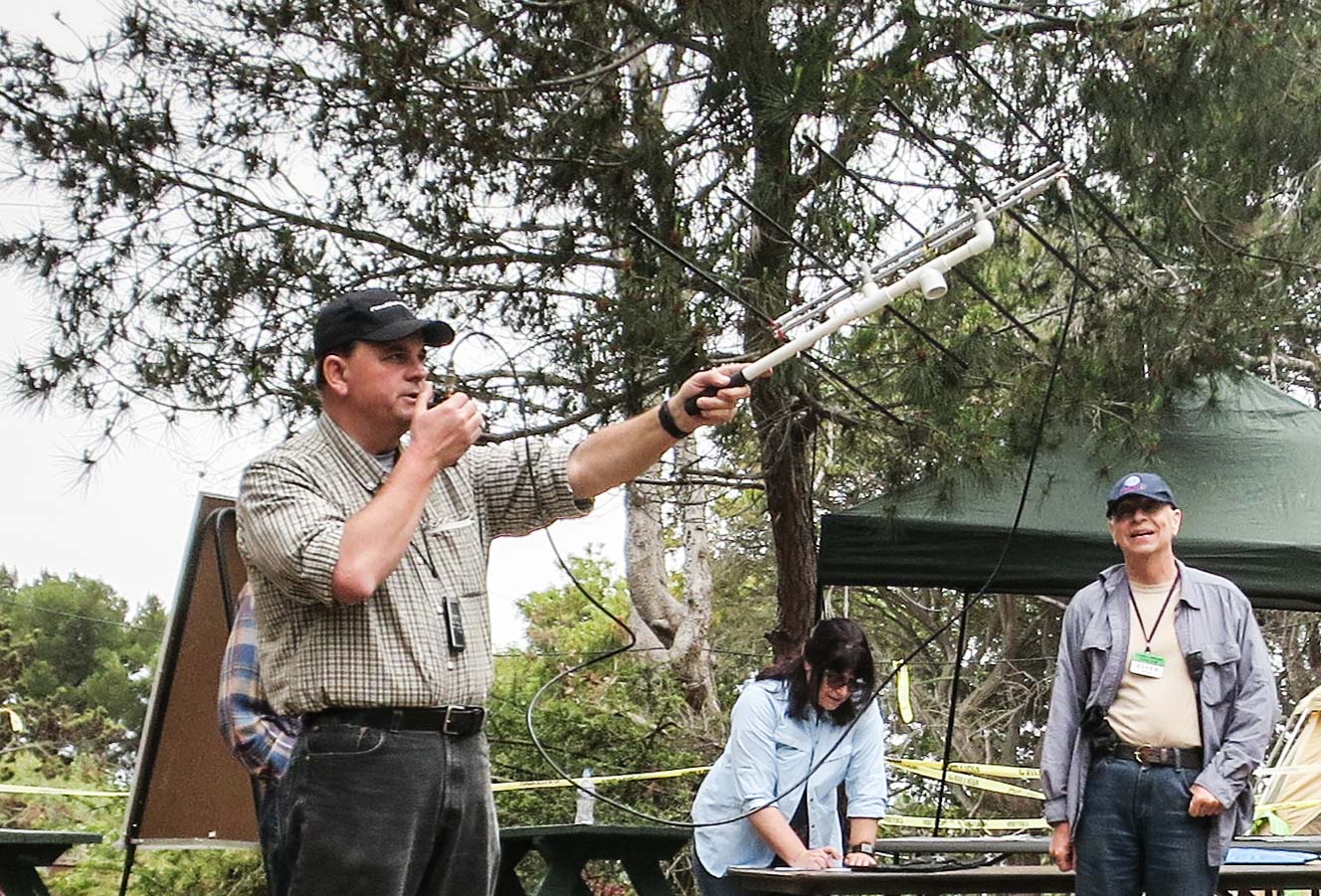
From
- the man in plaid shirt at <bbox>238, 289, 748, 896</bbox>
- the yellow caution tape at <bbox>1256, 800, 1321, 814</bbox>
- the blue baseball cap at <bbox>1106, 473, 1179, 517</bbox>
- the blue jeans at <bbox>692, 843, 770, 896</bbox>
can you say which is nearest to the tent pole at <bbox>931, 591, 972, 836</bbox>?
the blue baseball cap at <bbox>1106, 473, 1179, 517</bbox>

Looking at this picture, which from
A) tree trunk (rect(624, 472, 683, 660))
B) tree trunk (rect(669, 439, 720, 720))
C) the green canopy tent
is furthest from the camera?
tree trunk (rect(624, 472, 683, 660))

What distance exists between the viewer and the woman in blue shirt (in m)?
4.02

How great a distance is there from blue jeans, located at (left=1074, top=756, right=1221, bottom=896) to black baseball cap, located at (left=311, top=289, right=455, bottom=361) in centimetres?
229

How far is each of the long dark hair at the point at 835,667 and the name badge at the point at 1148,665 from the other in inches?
26.4

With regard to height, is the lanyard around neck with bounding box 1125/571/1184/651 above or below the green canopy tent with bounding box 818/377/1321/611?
below

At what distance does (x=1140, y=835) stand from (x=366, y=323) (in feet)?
8.08

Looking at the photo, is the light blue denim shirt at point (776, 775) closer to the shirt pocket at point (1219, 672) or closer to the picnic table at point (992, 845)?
the picnic table at point (992, 845)

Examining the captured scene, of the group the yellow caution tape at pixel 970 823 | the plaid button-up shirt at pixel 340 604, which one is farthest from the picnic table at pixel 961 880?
the yellow caution tape at pixel 970 823

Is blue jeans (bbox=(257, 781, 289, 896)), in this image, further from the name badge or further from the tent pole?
the tent pole

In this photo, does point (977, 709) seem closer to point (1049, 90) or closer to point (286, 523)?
point (1049, 90)

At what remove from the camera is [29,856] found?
3979 millimetres

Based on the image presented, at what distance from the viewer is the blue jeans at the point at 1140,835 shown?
3695mm

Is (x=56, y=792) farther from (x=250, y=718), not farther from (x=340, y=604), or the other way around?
(x=340, y=604)

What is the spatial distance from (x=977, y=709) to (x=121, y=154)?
11024 mm
